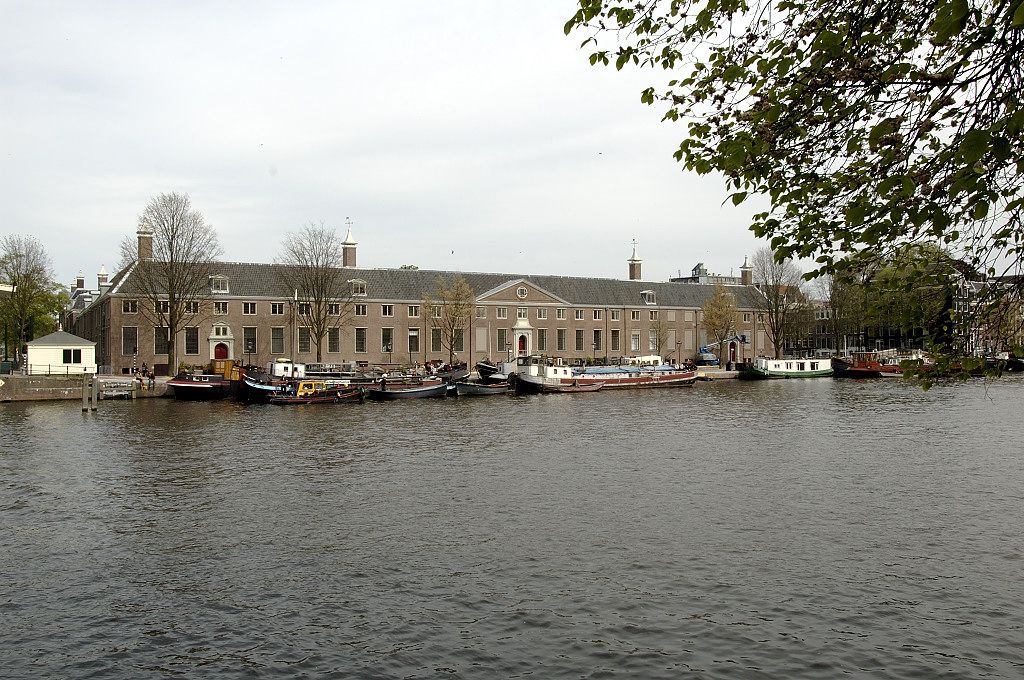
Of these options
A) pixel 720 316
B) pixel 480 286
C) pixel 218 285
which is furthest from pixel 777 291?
pixel 218 285

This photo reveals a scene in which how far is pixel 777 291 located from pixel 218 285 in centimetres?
6037

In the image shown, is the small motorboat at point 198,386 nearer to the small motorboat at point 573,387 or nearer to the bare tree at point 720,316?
the small motorboat at point 573,387

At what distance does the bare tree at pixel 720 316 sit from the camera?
98.3m

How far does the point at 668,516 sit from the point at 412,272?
2887 inches

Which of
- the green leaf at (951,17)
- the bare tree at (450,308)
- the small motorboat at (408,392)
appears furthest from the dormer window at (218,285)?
the green leaf at (951,17)

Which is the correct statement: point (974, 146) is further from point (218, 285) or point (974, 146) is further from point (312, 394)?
point (218, 285)

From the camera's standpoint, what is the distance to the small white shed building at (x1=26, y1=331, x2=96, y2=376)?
5956 cm

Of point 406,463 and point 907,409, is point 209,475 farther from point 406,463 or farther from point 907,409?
point 907,409

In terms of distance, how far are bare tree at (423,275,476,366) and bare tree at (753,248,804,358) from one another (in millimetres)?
35564

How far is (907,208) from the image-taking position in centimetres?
886

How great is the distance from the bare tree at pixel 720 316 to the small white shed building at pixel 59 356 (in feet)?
216

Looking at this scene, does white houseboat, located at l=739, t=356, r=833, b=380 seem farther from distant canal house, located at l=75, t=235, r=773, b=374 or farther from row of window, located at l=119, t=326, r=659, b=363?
row of window, located at l=119, t=326, r=659, b=363

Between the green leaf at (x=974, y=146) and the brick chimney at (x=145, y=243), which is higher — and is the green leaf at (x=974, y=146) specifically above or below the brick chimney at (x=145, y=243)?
below

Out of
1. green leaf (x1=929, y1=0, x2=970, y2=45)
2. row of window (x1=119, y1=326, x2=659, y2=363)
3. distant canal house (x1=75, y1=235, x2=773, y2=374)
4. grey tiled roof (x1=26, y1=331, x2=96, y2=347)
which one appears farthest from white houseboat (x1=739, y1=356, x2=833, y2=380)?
green leaf (x1=929, y1=0, x2=970, y2=45)
